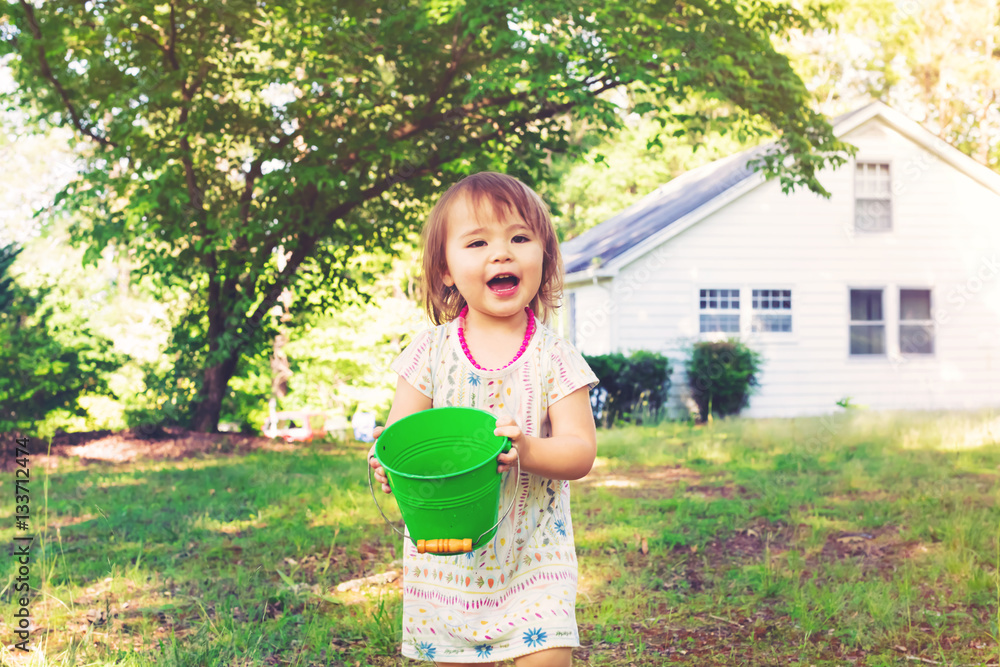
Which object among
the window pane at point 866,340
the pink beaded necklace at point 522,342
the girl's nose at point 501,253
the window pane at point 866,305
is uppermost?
the window pane at point 866,305

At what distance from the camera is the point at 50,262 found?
1460 inches

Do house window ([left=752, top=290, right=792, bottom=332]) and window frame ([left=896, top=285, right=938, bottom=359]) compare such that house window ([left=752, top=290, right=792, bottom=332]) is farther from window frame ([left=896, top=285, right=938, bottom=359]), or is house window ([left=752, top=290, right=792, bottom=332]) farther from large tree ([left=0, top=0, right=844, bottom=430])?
large tree ([left=0, top=0, right=844, bottom=430])

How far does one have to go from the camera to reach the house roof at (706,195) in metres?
14.0

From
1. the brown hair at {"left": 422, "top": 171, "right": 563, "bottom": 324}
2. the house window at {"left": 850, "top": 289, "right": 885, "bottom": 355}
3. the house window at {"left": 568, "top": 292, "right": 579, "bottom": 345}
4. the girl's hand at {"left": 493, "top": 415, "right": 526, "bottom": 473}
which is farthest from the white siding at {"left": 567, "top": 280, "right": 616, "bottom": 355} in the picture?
the girl's hand at {"left": 493, "top": 415, "right": 526, "bottom": 473}

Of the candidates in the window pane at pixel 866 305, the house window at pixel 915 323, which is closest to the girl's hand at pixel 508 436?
the window pane at pixel 866 305

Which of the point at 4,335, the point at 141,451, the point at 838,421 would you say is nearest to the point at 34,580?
the point at 141,451

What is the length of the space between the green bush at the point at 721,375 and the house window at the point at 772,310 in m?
0.87

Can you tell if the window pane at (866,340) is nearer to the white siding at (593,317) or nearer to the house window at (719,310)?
the house window at (719,310)

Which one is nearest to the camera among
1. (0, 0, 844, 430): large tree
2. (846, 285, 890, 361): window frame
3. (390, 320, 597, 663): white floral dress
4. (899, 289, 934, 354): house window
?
(390, 320, 597, 663): white floral dress

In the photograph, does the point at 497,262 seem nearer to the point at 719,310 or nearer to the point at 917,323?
the point at 719,310

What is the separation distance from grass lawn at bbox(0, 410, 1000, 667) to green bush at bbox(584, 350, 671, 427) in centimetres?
540

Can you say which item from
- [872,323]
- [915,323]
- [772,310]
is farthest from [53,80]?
[915,323]

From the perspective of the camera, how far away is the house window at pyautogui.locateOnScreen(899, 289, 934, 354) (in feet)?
49.6

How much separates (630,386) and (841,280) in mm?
4762
